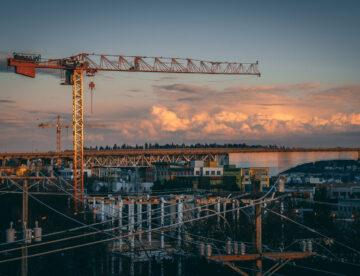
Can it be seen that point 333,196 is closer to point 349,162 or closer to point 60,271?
point 60,271

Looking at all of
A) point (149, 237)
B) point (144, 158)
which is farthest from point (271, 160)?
point (149, 237)

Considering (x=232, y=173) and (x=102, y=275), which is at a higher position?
(x=232, y=173)

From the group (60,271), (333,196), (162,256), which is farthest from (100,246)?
(333,196)

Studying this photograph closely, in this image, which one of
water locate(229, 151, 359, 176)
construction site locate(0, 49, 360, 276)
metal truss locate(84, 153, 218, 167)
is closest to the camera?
construction site locate(0, 49, 360, 276)

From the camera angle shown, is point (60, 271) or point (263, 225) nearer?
point (60, 271)

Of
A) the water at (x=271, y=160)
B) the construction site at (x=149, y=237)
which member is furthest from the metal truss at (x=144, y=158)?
the construction site at (x=149, y=237)

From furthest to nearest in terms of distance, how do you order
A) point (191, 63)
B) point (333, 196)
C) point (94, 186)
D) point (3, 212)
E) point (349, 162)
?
point (349, 162)
point (94, 186)
point (191, 63)
point (333, 196)
point (3, 212)

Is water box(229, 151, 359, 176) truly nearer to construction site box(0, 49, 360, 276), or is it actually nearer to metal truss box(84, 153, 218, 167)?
metal truss box(84, 153, 218, 167)

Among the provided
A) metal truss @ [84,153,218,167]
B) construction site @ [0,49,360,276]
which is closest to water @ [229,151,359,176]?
metal truss @ [84,153,218,167]

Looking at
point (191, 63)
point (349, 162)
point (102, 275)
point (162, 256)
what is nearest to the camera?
point (102, 275)

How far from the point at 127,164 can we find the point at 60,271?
234ft

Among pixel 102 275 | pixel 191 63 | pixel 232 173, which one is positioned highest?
pixel 191 63

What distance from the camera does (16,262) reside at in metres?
34.9

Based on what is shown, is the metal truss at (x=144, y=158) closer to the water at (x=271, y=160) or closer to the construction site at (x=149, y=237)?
the water at (x=271, y=160)
